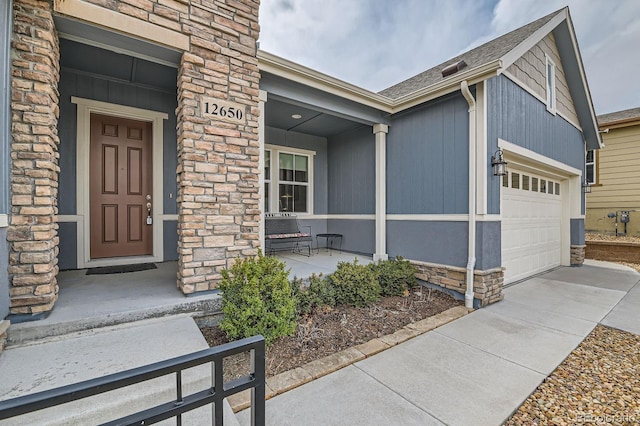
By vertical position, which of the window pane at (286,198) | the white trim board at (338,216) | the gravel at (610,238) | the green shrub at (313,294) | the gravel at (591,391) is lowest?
the gravel at (591,391)

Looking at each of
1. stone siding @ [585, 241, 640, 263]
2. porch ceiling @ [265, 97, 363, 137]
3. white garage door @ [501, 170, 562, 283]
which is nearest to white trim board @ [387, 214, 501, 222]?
white garage door @ [501, 170, 562, 283]

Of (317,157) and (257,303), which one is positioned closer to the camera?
(257,303)

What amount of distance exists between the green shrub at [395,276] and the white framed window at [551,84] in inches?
182

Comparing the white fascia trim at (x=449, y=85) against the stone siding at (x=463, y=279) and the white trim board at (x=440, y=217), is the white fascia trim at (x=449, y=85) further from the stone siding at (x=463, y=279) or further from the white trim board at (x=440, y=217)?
the stone siding at (x=463, y=279)

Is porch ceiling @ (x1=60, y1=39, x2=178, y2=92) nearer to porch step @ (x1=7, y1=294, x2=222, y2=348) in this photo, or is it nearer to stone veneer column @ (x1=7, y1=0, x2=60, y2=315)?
stone veneer column @ (x1=7, y1=0, x2=60, y2=315)

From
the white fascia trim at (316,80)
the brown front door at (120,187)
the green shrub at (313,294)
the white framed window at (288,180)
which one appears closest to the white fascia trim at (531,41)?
the white fascia trim at (316,80)

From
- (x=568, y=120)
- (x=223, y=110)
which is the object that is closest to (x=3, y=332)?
(x=223, y=110)

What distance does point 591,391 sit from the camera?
88.1 inches

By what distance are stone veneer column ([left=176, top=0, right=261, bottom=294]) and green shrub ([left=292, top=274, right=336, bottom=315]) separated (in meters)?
0.81

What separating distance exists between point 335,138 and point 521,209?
4.18 meters

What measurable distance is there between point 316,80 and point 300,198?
310 cm

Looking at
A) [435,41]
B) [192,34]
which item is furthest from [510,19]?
[192,34]

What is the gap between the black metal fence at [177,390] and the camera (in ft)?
2.25

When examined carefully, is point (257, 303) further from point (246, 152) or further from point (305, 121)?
point (305, 121)
